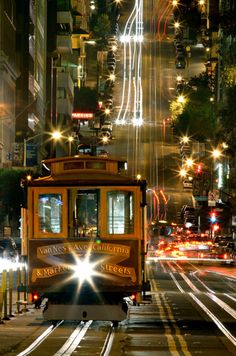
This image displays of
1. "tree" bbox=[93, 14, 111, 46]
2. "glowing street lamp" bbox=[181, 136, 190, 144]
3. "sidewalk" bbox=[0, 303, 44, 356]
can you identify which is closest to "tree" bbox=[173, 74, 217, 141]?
"glowing street lamp" bbox=[181, 136, 190, 144]

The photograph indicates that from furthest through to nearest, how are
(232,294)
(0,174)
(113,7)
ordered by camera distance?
(113,7)
(0,174)
(232,294)

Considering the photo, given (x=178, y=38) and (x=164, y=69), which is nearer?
(x=164, y=69)

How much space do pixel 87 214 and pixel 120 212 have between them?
0.64 m

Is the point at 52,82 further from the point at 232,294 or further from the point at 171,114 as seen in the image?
the point at 232,294

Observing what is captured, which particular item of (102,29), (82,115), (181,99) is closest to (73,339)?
(181,99)

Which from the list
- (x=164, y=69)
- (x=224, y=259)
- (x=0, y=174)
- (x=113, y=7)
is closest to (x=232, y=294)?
(x=224, y=259)

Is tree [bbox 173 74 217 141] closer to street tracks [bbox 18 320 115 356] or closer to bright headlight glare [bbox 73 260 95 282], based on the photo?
street tracks [bbox 18 320 115 356]

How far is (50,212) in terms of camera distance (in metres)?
21.2

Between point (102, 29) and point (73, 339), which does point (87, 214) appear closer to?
point (73, 339)

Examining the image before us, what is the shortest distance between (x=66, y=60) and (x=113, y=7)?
5225 cm

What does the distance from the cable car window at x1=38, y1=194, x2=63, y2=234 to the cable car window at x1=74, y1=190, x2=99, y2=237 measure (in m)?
0.34

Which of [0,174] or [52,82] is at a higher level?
[52,82]

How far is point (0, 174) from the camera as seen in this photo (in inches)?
2859

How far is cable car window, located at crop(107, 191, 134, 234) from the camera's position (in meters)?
21.1
